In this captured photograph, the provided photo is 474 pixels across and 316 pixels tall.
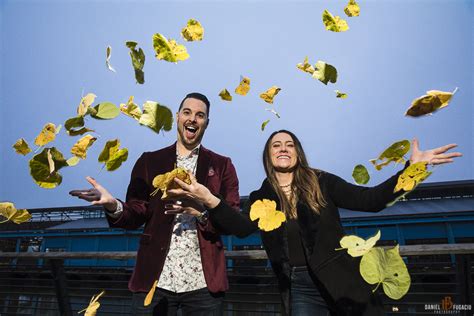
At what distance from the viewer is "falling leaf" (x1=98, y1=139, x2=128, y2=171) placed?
1.49m

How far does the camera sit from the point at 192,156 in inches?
65.2

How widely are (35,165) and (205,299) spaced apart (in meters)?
0.92

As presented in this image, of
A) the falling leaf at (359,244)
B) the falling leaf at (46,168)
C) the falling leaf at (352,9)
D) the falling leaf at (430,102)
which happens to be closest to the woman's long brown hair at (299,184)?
the falling leaf at (359,244)

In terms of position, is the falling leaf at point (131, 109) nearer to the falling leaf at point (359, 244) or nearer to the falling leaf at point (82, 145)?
the falling leaf at point (82, 145)

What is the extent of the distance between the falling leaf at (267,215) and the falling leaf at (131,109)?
71 cm

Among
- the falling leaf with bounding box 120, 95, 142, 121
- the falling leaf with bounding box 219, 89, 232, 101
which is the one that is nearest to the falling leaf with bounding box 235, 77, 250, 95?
the falling leaf with bounding box 219, 89, 232, 101

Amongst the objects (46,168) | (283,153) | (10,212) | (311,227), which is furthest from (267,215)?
(10,212)

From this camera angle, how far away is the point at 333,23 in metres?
1.93

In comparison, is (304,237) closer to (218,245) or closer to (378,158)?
(218,245)

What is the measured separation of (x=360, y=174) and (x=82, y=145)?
4.45 ft

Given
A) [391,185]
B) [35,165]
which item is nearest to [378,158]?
[391,185]

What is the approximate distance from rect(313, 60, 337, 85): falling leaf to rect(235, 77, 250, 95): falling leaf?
0.41m

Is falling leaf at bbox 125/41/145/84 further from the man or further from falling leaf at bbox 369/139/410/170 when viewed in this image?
falling leaf at bbox 369/139/410/170

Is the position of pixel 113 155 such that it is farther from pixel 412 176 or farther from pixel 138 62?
pixel 412 176
